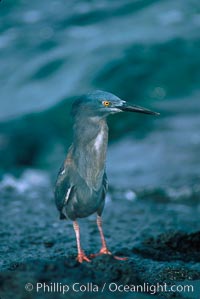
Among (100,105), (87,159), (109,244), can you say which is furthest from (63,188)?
(109,244)

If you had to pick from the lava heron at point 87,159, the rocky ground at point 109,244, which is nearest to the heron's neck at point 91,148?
the lava heron at point 87,159

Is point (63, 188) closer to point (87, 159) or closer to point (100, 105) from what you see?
point (87, 159)

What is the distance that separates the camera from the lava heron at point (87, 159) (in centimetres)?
372

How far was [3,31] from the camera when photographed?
1427 centimetres

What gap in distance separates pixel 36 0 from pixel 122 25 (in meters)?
2.94

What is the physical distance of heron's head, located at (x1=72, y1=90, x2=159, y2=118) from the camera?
146 inches

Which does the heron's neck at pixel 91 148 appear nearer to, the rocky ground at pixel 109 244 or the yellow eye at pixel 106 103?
the yellow eye at pixel 106 103

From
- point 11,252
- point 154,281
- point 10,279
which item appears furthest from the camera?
point 11,252

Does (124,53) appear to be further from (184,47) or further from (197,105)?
(197,105)

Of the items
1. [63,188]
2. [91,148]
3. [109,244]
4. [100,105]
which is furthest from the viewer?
[109,244]

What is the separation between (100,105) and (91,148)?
31 cm

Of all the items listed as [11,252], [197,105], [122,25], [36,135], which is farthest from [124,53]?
[11,252]

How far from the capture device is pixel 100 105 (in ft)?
12.1

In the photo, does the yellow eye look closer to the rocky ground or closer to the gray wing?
the gray wing
